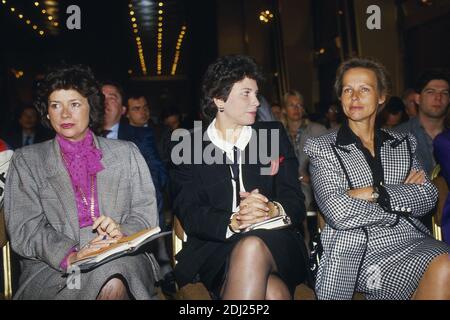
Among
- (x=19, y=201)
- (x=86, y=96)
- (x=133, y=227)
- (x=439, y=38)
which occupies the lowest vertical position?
(x=133, y=227)

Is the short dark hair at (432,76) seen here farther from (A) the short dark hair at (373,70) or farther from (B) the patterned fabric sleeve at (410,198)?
(B) the patterned fabric sleeve at (410,198)

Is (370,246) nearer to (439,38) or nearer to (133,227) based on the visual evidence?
(133,227)

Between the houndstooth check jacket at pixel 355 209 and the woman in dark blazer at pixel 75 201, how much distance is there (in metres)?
0.87

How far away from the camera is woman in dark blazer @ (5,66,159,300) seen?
7.72 feet

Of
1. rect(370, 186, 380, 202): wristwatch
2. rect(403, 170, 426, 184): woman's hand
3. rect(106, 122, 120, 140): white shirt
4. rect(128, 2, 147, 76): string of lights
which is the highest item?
rect(128, 2, 147, 76): string of lights

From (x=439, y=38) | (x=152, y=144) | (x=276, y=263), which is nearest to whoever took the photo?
(x=276, y=263)

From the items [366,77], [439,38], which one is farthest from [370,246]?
[439,38]

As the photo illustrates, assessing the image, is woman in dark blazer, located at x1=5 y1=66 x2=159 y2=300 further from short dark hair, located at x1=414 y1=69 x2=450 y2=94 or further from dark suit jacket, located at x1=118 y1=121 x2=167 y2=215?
short dark hair, located at x1=414 y1=69 x2=450 y2=94

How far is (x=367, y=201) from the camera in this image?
2.65m

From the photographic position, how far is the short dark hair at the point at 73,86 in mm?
2666

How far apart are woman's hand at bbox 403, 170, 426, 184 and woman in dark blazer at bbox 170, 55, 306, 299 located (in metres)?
0.57

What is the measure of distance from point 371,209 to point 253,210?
0.59 meters

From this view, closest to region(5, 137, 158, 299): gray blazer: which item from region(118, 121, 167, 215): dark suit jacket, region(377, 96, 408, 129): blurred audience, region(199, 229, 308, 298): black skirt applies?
region(199, 229, 308, 298): black skirt

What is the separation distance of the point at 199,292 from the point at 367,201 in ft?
3.14
